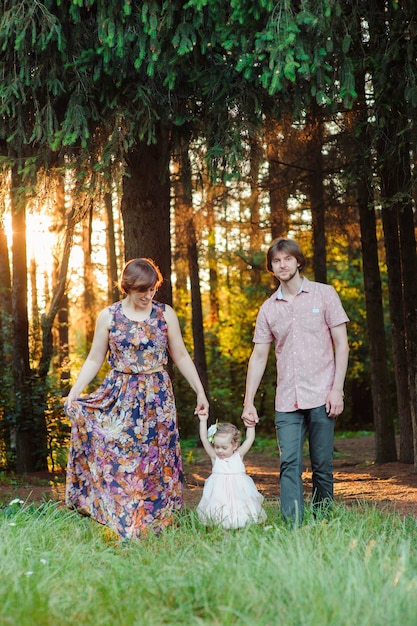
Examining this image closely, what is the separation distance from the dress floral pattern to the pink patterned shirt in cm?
86

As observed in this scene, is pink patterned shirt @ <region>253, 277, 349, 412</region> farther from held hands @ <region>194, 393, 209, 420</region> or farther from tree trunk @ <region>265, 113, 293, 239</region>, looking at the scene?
tree trunk @ <region>265, 113, 293, 239</region>

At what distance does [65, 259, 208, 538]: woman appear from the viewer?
5492mm

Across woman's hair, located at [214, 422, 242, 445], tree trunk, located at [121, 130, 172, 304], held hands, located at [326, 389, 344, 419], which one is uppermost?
tree trunk, located at [121, 130, 172, 304]

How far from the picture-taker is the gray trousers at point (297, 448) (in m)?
5.34

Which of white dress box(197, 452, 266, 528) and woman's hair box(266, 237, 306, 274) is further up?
woman's hair box(266, 237, 306, 274)

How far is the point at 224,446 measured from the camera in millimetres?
5457

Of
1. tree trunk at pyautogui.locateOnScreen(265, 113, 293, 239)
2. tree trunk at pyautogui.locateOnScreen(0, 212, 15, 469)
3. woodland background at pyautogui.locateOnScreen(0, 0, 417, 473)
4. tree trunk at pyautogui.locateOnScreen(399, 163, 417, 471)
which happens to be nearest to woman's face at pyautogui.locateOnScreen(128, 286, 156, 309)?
woodland background at pyautogui.locateOnScreen(0, 0, 417, 473)

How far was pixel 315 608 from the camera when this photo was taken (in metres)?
3.52

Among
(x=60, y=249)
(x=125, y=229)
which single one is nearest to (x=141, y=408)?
(x=125, y=229)

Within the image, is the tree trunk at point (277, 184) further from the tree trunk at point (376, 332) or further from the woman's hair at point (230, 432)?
the woman's hair at point (230, 432)

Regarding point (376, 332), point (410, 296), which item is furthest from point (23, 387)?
point (410, 296)

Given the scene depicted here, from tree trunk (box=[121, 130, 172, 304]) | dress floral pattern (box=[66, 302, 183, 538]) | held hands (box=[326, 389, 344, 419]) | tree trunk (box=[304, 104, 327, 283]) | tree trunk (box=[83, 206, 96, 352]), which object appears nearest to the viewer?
held hands (box=[326, 389, 344, 419])

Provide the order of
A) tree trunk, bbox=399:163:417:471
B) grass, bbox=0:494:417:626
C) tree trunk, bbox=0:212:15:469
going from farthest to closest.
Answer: tree trunk, bbox=0:212:15:469
tree trunk, bbox=399:163:417:471
grass, bbox=0:494:417:626

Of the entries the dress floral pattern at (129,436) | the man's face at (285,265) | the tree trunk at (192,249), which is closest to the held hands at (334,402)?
the man's face at (285,265)
